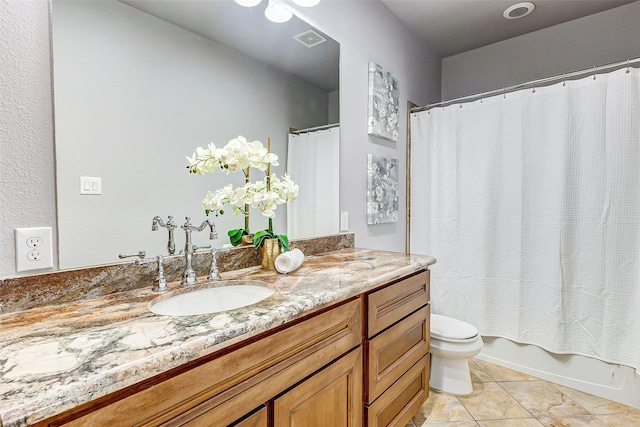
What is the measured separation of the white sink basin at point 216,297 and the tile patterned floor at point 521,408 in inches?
49.1

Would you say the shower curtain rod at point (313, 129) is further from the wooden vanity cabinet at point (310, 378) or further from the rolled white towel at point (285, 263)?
the wooden vanity cabinet at point (310, 378)

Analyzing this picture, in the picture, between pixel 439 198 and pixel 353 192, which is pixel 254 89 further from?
pixel 439 198

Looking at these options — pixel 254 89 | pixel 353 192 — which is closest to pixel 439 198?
pixel 353 192

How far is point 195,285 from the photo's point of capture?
3.54 feet

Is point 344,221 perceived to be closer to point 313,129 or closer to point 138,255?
point 313,129

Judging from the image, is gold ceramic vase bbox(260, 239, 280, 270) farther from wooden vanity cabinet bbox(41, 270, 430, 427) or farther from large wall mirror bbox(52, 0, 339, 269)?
wooden vanity cabinet bbox(41, 270, 430, 427)

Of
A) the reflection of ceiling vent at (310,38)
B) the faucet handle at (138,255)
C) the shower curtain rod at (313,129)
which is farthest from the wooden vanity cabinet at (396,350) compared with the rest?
the reflection of ceiling vent at (310,38)

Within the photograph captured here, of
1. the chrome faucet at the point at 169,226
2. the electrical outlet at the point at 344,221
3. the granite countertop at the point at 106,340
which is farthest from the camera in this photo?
the electrical outlet at the point at 344,221

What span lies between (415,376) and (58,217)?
1.55 m

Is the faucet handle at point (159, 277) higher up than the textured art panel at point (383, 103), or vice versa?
the textured art panel at point (383, 103)

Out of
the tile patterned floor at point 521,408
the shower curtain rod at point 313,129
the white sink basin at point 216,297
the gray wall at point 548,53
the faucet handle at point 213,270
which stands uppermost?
the gray wall at point 548,53

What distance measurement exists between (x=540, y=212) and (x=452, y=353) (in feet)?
3.46

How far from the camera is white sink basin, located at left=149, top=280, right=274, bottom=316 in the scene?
3.30 feet

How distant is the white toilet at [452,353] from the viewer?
5.97ft
